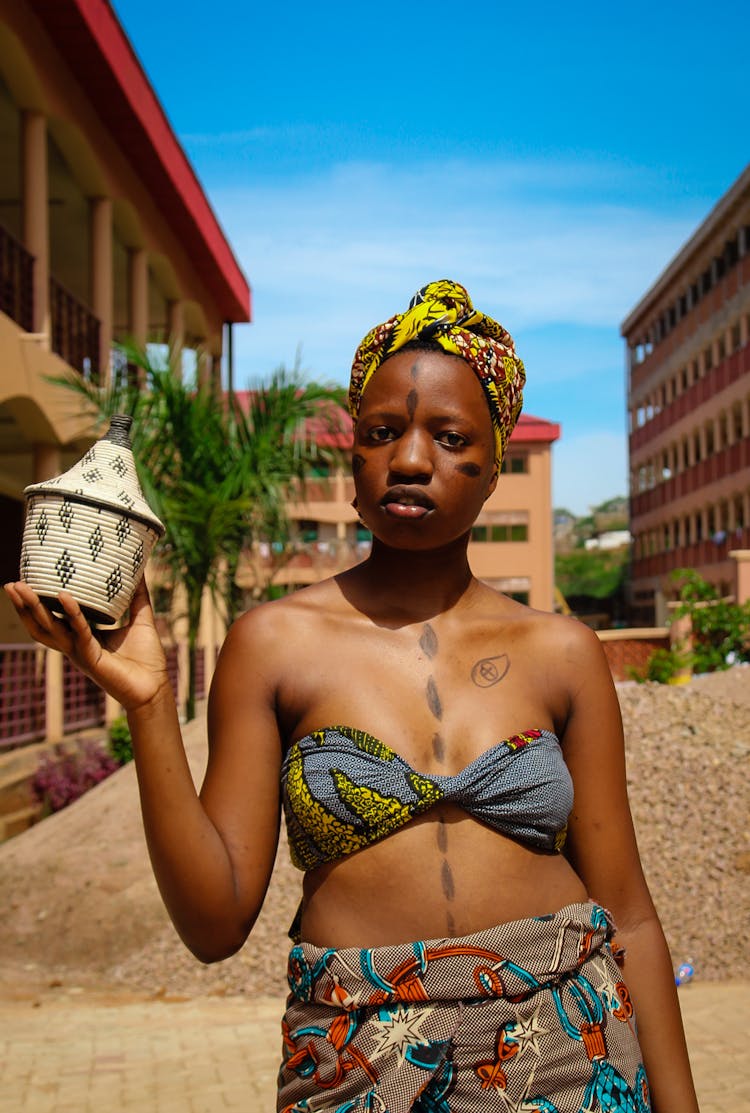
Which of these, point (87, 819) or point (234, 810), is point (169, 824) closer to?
point (234, 810)

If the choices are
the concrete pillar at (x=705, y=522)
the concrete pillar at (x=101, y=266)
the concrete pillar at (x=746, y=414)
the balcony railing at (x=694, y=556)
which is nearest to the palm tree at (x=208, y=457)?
the concrete pillar at (x=101, y=266)

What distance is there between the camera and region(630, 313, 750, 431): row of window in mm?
34688

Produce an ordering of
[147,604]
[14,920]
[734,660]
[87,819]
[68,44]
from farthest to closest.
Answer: [734,660] < [68,44] < [87,819] < [14,920] < [147,604]

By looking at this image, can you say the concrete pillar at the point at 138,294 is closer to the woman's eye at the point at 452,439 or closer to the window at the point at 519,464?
the woman's eye at the point at 452,439

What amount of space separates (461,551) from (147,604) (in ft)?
1.75

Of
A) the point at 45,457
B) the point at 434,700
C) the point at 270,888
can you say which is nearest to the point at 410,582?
Answer: the point at 434,700

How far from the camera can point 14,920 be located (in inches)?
306

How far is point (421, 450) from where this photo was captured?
6.01ft

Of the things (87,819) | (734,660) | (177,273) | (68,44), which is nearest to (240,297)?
(177,273)

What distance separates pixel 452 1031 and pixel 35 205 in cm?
1046

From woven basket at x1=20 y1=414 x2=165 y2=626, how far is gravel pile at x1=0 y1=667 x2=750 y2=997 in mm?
5824

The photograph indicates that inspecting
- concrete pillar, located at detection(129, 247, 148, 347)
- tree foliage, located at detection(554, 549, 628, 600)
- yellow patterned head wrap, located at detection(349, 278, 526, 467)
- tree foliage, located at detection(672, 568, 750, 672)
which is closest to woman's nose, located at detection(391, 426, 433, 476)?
yellow patterned head wrap, located at detection(349, 278, 526, 467)

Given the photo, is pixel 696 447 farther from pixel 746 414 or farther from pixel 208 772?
pixel 208 772

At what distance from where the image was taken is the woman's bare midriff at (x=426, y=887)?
5.67 ft
